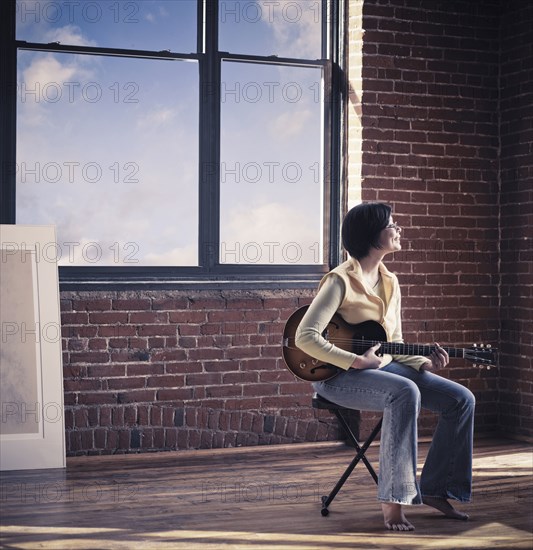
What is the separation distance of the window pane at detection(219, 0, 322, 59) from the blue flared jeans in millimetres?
2520

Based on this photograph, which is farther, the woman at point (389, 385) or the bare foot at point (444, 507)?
the bare foot at point (444, 507)

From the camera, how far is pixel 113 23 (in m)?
5.77

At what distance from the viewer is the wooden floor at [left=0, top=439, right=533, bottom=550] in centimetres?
400

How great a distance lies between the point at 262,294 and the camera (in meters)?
6.05

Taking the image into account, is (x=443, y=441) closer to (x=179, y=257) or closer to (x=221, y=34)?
(x=179, y=257)

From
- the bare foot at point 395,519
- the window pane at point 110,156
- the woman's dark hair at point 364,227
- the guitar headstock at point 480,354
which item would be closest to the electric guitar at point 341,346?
the guitar headstock at point 480,354

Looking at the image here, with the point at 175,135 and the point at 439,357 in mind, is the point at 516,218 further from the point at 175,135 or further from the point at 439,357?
the point at 439,357

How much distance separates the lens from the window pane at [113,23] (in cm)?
564

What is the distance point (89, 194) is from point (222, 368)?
1323 mm

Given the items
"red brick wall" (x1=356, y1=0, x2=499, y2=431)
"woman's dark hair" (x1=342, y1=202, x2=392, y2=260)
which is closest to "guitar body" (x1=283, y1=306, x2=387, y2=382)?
"woman's dark hair" (x1=342, y1=202, x2=392, y2=260)

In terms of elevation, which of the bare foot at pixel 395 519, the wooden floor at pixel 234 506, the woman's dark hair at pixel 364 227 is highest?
the woman's dark hair at pixel 364 227

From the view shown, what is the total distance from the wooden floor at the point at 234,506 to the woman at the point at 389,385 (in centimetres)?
17

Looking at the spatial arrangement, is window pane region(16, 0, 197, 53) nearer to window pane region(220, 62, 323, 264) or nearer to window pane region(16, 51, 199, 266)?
window pane region(16, 51, 199, 266)

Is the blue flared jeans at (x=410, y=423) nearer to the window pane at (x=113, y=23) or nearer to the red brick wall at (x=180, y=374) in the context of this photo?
the red brick wall at (x=180, y=374)
